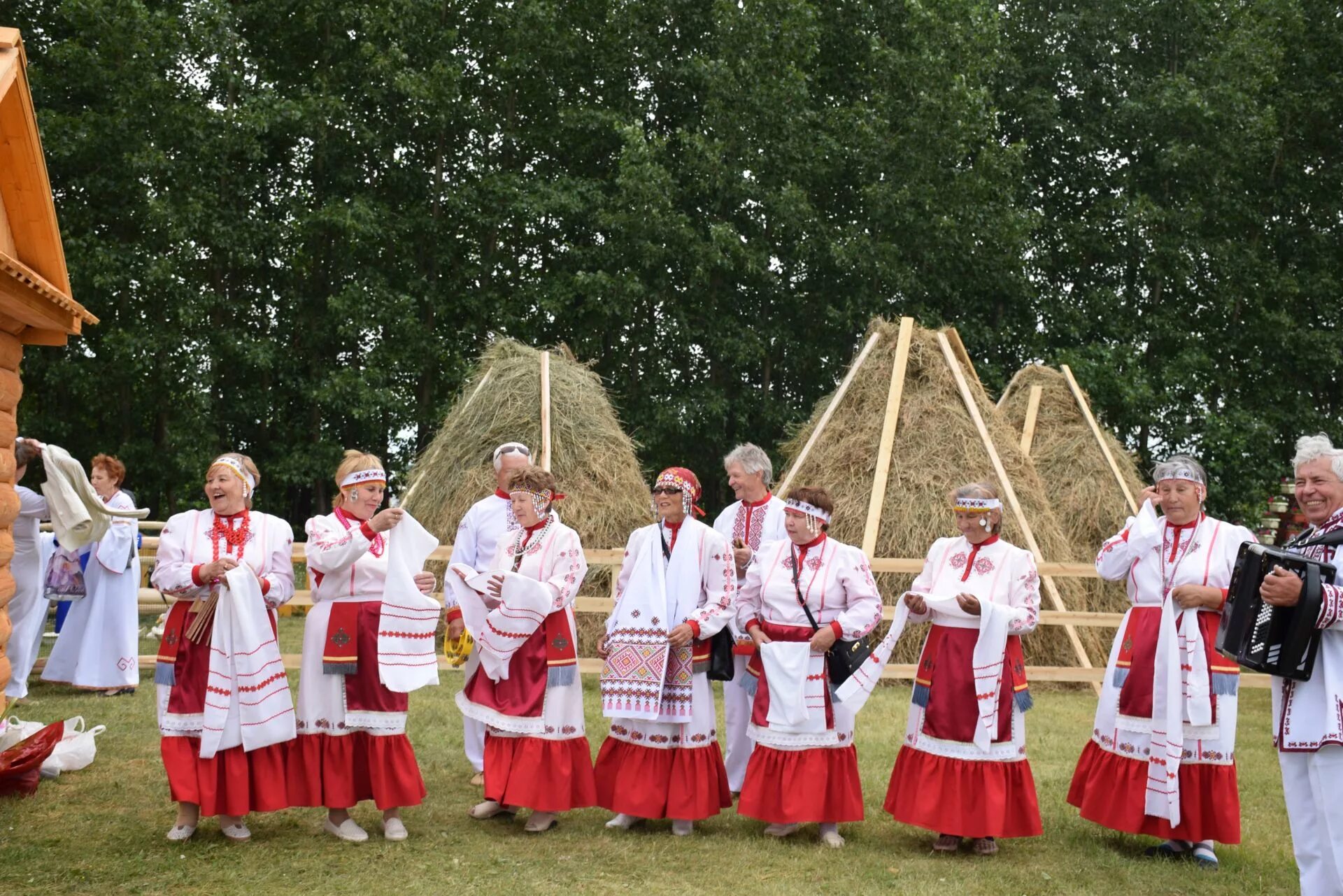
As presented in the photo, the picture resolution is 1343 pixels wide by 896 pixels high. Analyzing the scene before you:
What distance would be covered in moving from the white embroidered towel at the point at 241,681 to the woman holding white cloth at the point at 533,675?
1.05 m

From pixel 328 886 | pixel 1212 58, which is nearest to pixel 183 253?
pixel 328 886

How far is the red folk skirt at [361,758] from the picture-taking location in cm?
590

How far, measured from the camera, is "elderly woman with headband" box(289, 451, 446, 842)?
19.3ft

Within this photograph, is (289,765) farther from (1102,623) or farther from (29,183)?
(1102,623)

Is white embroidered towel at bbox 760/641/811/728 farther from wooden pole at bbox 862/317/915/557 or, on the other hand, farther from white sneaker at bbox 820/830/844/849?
wooden pole at bbox 862/317/915/557

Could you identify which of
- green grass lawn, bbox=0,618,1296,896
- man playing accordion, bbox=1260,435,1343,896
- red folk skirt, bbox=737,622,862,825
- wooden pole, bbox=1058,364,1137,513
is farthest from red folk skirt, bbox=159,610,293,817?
wooden pole, bbox=1058,364,1137,513

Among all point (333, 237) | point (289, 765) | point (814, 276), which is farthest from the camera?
point (814, 276)

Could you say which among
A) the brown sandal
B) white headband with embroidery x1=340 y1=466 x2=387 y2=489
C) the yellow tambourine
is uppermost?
white headband with embroidery x1=340 y1=466 x2=387 y2=489

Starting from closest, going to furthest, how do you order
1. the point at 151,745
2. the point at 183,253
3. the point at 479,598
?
1. the point at 479,598
2. the point at 151,745
3. the point at 183,253

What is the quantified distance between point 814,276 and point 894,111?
122 inches

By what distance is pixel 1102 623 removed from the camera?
1023 centimetres

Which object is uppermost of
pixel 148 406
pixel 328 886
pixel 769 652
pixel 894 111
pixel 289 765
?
pixel 894 111

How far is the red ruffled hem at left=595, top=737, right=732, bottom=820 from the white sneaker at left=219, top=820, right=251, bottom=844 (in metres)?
1.74

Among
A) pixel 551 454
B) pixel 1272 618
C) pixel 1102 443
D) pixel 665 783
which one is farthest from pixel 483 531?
pixel 1102 443
